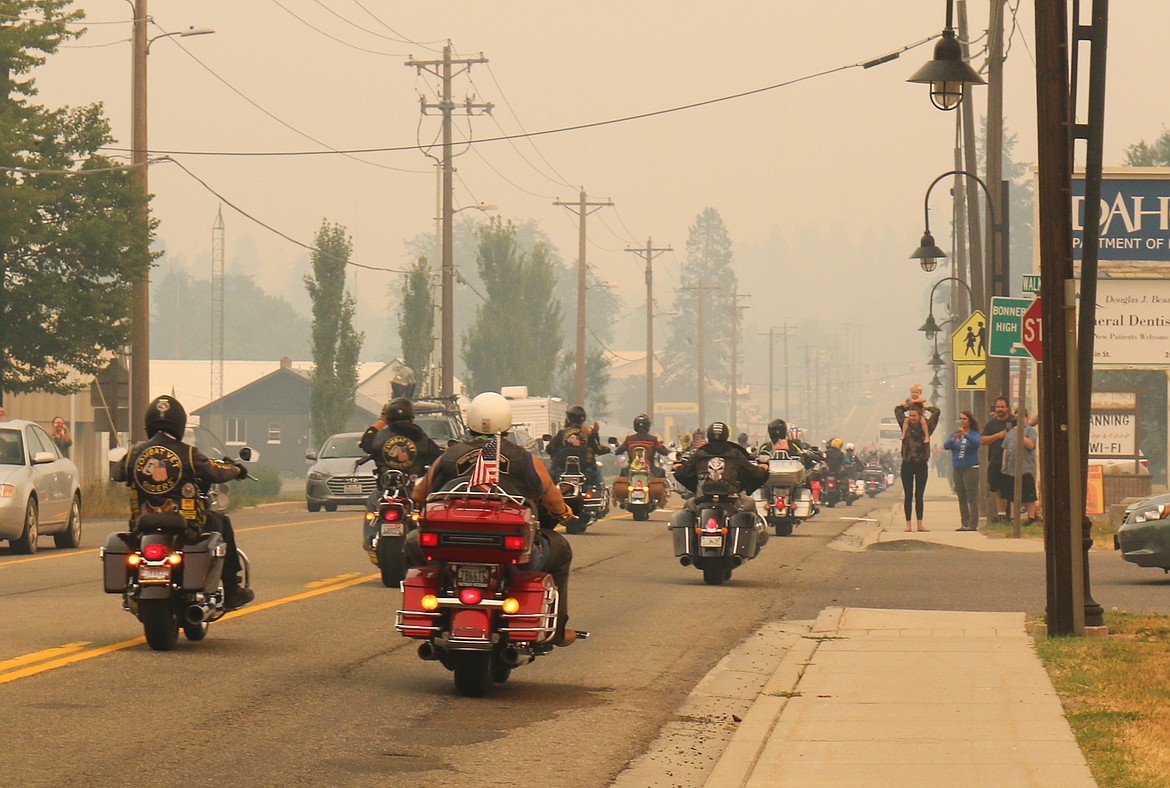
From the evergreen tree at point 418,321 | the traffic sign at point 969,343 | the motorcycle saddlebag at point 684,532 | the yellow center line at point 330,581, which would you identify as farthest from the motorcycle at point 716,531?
the evergreen tree at point 418,321

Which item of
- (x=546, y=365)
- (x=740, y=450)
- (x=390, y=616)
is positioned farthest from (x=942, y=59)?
(x=546, y=365)

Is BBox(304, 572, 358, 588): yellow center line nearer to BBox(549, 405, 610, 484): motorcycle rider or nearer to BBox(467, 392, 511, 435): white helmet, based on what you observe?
BBox(467, 392, 511, 435): white helmet

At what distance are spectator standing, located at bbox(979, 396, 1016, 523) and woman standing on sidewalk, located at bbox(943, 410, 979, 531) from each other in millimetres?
204

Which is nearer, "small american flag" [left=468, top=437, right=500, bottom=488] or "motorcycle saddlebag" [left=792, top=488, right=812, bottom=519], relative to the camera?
"small american flag" [left=468, top=437, right=500, bottom=488]

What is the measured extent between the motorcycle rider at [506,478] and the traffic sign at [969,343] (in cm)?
2372

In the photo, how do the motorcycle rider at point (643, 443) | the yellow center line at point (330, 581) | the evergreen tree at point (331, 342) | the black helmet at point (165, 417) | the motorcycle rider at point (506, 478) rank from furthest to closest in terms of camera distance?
the evergreen tree at point (331, 342)
the motorcycle rider at point (643, 443)
the yellow center line at point (330, 581)
the black helmet at point (165, 417)
the motorcycle rider at point (506, 478)

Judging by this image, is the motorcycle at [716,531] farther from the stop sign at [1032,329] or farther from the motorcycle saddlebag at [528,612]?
the motorcycle saddlebag at [528,612]

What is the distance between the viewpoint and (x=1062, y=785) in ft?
27.7

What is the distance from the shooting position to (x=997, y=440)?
97.1ft

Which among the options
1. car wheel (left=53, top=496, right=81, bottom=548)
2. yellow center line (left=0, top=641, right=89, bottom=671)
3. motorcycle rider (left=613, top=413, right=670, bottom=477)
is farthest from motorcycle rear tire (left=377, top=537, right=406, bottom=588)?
motorcycle rider (left=613, top=413, right=670, bottom=477)

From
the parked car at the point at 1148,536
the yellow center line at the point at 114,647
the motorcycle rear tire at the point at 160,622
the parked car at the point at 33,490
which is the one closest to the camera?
the yellow center line at the point at 114,647

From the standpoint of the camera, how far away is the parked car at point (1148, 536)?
1953 cm

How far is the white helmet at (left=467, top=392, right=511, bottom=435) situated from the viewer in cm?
1141

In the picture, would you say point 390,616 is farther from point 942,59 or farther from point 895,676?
point 942,59
